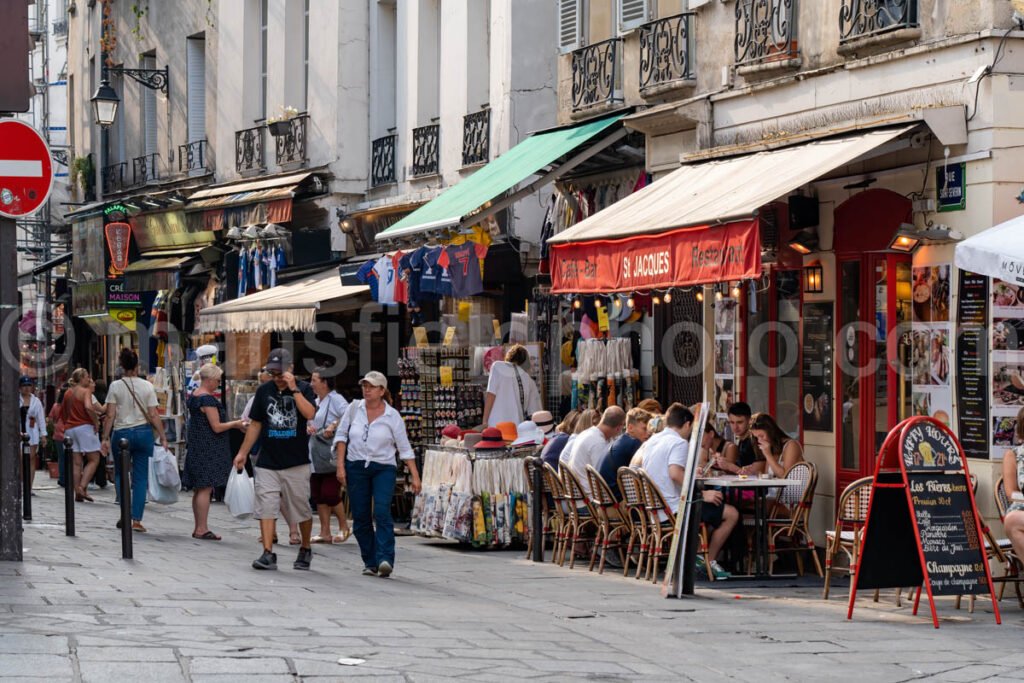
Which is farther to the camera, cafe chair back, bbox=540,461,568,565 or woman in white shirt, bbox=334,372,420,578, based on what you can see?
cafe chair back, bbox=540,461,568,565

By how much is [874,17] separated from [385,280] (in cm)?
787

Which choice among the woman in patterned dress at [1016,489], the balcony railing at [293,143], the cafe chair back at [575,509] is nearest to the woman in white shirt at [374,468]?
the cafe chair back at [575,509]

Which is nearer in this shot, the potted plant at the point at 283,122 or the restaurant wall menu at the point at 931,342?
the restaurant wall menu at the point at 931,342

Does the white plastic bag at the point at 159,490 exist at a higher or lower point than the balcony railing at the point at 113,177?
Result: lower

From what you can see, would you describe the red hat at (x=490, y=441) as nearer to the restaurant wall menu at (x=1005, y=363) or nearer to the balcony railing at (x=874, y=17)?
the balcony railing at (x=874, y=17)

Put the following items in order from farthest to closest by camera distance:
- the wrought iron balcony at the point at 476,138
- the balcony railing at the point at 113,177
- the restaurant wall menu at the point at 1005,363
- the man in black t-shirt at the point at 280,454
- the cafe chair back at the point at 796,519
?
1. the balcony railing at the point at 113,177
2. the wrought iron balcony at the point at 476,138
3. the man in black t-shirt at the point at 280,454
4. the cafe chair back at the point at 796,519
5. the restaurant wall menu at the point at 1005,363

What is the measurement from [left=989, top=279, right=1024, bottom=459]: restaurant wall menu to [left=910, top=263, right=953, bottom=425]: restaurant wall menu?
482mm

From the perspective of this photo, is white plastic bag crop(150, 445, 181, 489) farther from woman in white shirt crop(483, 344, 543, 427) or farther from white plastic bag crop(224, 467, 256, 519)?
woman in white shirt crop(483, 344, 543, 427)

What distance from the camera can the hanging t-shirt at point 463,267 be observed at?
58.0ft

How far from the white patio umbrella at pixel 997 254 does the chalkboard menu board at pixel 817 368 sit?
10.7ft

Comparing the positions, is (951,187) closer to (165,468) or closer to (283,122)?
(165,468)

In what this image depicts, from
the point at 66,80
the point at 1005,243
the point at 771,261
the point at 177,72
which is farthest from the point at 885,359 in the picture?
the point at 66,80

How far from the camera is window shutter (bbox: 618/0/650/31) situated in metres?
16.8

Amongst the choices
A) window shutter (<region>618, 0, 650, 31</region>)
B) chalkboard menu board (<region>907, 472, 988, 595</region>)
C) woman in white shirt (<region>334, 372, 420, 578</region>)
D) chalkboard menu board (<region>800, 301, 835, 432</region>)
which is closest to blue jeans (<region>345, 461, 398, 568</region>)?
woman in white shirt (<region>334, 372, 420, 578</region>)
